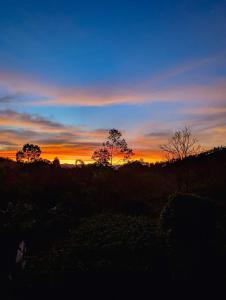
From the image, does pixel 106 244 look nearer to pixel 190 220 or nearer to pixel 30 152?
pixel 190 220

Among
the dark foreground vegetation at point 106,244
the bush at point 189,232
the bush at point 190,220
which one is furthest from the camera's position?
the bush at point 190,220

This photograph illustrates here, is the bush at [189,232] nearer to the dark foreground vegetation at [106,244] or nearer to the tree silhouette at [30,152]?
the dark foreground vegetation at [106,244]

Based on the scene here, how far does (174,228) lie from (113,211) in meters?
8.86

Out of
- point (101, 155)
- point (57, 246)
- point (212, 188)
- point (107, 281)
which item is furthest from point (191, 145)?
point (107, 281)

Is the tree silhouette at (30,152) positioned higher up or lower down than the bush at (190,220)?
higher up

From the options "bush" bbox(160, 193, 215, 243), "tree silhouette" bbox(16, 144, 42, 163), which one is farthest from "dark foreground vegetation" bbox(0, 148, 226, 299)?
"tree silhouette" bbox(16, 144, 42, 163)

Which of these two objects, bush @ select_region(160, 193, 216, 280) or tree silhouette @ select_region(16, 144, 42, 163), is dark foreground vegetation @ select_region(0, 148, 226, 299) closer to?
bush @ select_region(160, 193, 216, 280)

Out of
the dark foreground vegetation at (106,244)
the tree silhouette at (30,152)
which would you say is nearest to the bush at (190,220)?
the dark foreground vegetation at (106,244)

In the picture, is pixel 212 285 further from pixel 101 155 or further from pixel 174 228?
pixel 101 155

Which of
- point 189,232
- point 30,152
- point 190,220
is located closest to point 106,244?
point 189,232

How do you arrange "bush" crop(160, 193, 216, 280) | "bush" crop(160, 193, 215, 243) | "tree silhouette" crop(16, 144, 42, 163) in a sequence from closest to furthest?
"bush" crop(160, 193, 216, 280), "bush" crop(160, 193, 215, 243), "tree silhouette" crop(16, 144, 42, 163)

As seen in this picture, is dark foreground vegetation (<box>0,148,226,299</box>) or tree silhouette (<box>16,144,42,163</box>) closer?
dark foreground vegetation (<box>0,148,226,299</box>)

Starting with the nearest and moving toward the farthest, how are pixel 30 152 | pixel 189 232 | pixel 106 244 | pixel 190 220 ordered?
1. pixel 189 232
2. pixel 190 220
3. pixel 106 244
4. pixel 30 152

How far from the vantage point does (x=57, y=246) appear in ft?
48.1
